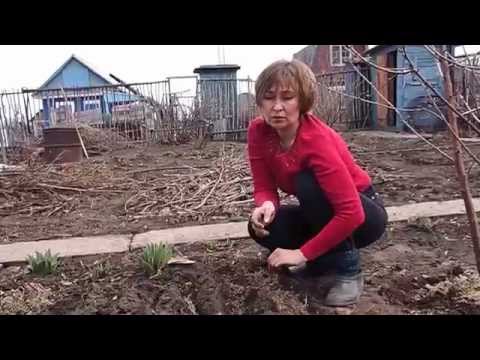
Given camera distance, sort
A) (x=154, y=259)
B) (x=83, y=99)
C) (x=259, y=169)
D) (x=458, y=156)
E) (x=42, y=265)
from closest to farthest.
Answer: (x=458, y=156) → (x=259, y=169) → (x=154, y=259) → (x=42, y=265) → (x=83, y=99)

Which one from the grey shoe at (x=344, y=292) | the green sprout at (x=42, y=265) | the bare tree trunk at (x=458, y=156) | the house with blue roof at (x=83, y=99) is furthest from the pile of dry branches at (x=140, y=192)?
the house with blue roof at (x=83, y=99)

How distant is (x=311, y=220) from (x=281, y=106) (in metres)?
0.44

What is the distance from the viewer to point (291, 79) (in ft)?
4.94

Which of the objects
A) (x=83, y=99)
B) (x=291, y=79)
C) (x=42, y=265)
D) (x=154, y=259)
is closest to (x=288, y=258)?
(x=291, y=79)

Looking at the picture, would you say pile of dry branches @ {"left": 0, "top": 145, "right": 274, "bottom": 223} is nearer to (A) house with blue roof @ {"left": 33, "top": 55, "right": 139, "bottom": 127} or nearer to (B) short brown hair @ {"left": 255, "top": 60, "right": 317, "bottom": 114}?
(B) short brown hair @ {"left": 255, "top": 60, "right": 317, "bottom": 114}

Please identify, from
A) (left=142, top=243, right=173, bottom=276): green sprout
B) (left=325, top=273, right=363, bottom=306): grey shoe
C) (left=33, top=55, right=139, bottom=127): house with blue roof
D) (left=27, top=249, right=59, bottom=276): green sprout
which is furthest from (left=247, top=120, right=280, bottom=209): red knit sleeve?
(left=33, top=55, right=139, bottom=127): house with blue roof

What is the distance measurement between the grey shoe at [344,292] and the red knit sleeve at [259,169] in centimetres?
37

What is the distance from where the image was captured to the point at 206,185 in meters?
4.43

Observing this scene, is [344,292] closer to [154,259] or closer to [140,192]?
[154,259]

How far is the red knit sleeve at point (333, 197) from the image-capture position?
4.91 feet

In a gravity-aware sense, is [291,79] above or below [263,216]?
above

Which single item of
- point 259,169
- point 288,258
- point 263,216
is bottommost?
point 288,258

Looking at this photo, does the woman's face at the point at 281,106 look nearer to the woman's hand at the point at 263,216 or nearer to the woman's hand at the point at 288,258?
the woman's hand at the point at 263,216
